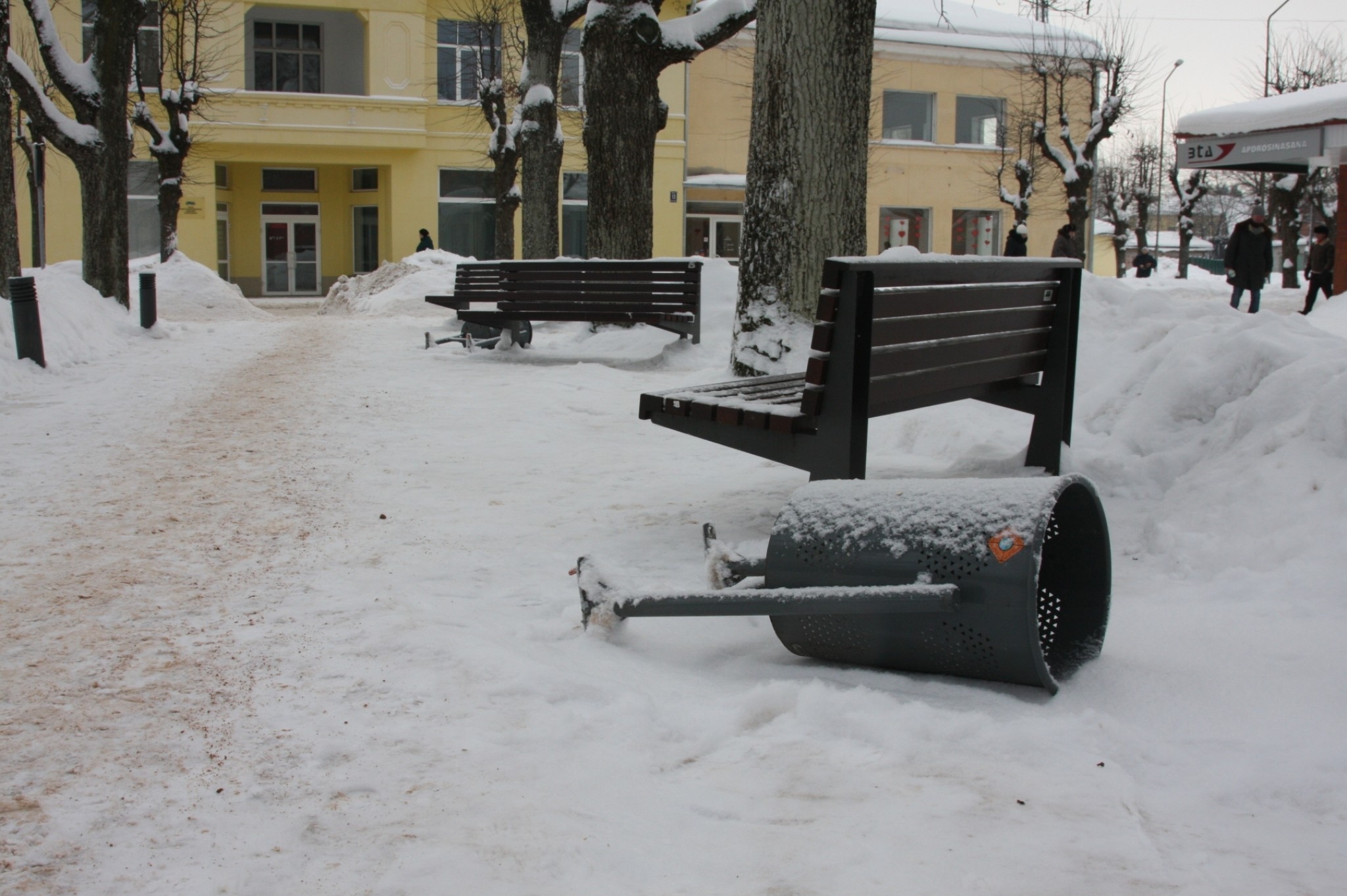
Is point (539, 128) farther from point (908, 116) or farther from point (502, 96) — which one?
point (908, 116)

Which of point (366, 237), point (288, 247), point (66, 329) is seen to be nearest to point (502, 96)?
point (366, 237)

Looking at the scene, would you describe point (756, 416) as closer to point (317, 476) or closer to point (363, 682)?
point (363, 682)

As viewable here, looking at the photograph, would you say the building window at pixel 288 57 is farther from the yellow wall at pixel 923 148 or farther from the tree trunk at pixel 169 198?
the yellow wall at pixel 923 148

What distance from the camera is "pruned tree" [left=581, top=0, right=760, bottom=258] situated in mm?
12062

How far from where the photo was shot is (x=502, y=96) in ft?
94.0

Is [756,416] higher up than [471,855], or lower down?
higher up

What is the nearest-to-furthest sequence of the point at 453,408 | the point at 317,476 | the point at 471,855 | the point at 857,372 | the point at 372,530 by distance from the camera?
the point at 471,855, the point at 857,372, the point at 372,530, the point at 317,476, the point at 453,408

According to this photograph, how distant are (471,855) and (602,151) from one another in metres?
10.7

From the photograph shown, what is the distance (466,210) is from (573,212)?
331 centimetres

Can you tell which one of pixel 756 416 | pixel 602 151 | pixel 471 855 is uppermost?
pixel 602 151

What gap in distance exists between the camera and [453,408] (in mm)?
8438

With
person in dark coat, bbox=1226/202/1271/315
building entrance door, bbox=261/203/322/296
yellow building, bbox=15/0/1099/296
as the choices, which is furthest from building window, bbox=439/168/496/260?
person in dark coat, bbox=1226/202/1271/315

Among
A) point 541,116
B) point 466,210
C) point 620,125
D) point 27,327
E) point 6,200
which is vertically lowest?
point 27,327

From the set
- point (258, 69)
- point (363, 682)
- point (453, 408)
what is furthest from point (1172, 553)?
point (258, 69)
